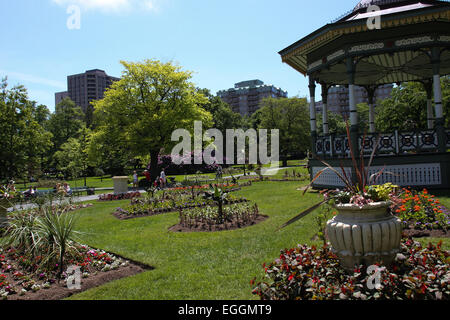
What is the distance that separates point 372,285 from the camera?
3.47 metres

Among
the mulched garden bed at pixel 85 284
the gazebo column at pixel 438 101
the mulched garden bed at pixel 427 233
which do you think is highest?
the gazebo column at pixel 438 101

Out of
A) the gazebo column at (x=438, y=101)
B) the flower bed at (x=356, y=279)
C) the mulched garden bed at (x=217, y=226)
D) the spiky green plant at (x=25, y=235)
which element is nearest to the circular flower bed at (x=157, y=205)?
the mulched garden bed at (x=217, y=226)

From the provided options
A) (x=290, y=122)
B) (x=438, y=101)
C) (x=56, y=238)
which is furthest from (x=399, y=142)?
(x=290, y=122)

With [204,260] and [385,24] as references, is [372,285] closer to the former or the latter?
[204,260]

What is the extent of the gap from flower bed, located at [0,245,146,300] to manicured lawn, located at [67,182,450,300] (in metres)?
0.32

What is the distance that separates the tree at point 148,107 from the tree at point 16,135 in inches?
269

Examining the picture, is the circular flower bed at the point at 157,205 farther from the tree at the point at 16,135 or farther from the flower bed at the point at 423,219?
the tree at the point at 16,135

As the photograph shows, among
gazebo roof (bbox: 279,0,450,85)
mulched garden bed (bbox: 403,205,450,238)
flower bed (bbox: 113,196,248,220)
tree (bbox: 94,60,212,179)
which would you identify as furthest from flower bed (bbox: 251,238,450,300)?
tree (bbox: 94,60,212,179)

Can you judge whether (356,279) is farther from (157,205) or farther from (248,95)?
(248,95)

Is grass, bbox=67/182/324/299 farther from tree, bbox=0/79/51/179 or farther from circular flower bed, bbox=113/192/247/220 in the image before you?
tree, bbox=0/79/51/179

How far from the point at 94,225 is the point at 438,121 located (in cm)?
1323

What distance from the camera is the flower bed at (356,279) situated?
3.39 metres

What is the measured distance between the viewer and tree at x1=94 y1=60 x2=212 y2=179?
2706 cm

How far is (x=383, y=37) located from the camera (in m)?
12.4
